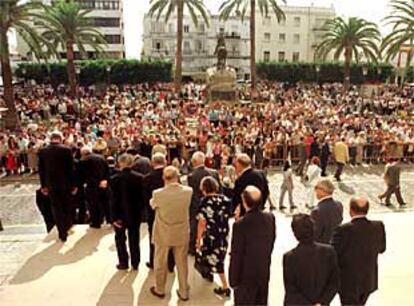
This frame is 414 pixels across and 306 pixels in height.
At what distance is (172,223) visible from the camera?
5719 millimetres

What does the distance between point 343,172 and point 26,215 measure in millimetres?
10963

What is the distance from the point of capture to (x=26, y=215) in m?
13.5

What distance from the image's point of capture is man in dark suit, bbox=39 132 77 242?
7.55 meters

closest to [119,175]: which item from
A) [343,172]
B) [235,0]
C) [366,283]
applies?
[366,283]

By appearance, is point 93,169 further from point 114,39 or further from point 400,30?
point 114,39

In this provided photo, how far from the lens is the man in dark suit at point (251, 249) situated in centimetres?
490

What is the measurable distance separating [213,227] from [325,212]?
1277 mm

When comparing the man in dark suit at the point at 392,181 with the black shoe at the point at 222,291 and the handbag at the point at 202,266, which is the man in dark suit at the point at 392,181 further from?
the black shoe at the point at 222,291

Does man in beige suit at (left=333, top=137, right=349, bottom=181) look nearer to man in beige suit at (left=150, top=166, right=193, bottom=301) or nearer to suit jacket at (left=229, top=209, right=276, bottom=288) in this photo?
man in beige suit at (left=150, top=166, right=193, bottom=301)

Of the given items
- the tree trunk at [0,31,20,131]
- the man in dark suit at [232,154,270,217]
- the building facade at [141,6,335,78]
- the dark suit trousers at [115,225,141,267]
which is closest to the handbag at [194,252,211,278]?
the man in dark suit at [232,154,270,217]

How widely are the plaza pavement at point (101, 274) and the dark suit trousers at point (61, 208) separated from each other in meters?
0.24

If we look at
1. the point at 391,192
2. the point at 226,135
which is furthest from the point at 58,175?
the point at 226,135

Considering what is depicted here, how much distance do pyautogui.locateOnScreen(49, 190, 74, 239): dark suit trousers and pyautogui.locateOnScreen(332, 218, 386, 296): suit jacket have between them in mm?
4564

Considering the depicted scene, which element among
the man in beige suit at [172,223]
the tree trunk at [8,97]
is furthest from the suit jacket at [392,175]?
the tree trunk at [8,97]
